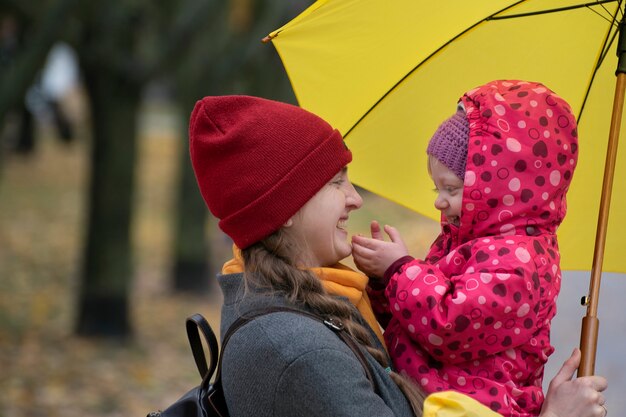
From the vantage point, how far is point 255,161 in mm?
2555

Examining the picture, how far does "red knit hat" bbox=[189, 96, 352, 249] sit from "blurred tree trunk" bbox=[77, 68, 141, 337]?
8.18 m

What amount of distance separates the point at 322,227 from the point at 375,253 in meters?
0.18

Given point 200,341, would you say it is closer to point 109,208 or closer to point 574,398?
point 574,398

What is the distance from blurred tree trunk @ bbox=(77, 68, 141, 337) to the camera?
10.7 m

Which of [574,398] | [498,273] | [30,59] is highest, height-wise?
[498,273]

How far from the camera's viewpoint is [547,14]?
3100mm

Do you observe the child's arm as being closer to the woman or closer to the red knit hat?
the woman

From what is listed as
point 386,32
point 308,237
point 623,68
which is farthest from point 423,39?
point 308,237

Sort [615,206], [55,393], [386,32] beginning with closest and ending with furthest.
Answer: [386,32] → [615,206] → [55,393]

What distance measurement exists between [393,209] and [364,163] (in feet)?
61.7

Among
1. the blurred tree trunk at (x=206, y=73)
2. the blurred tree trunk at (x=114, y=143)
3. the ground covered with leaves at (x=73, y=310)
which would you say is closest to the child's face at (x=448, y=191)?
the ground covered with leaves at (x=73, y=310)

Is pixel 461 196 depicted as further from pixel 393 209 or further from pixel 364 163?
pixel 393 209

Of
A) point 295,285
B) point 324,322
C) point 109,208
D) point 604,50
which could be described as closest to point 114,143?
point 109,208

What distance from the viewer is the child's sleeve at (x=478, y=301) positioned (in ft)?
7.95
